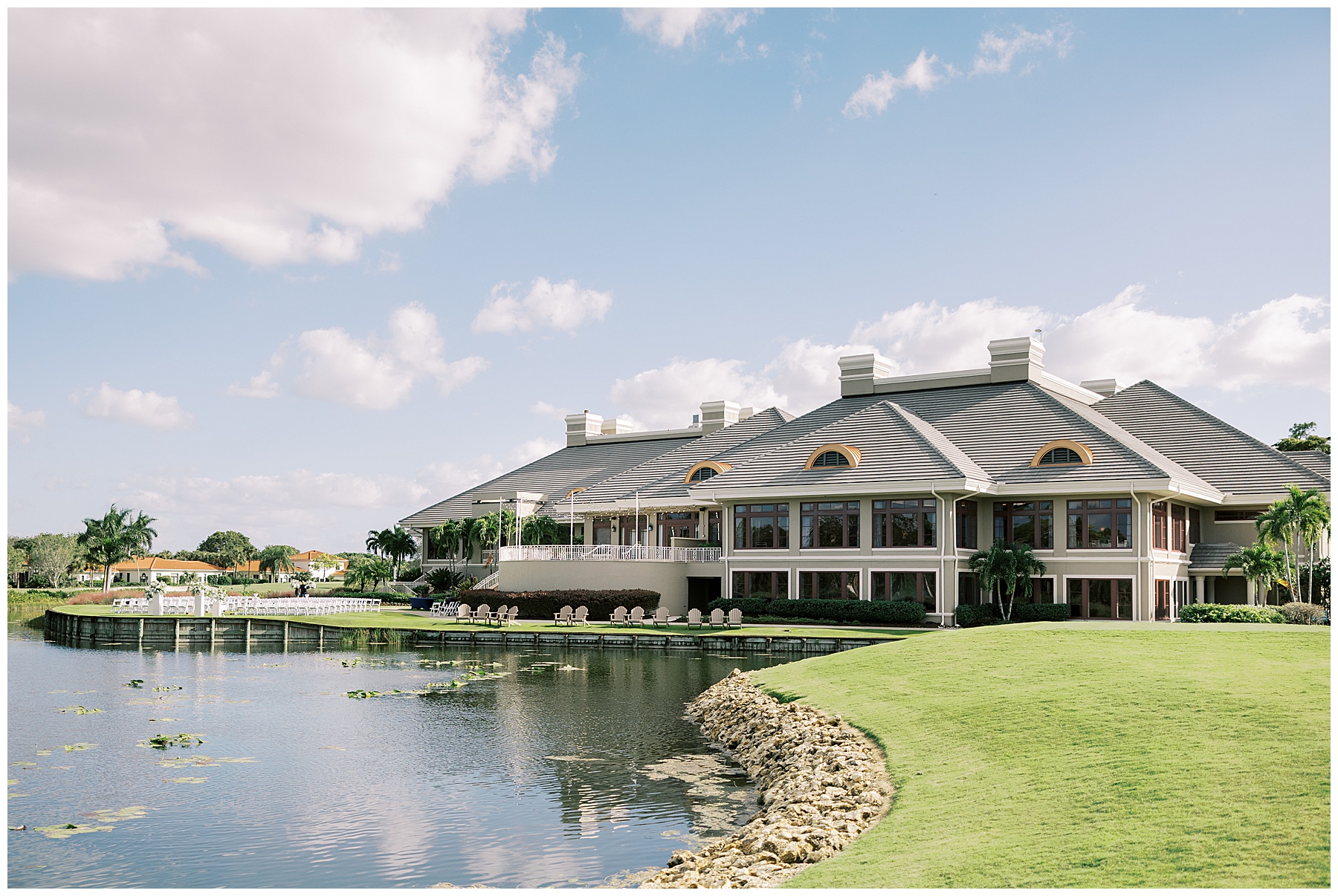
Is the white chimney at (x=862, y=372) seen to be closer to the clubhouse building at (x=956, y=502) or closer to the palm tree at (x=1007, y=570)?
the clubhouse building at (x=956, y=502)

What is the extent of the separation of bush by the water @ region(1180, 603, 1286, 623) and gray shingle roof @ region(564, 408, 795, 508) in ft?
77.1

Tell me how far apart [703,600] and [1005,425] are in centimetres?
1444

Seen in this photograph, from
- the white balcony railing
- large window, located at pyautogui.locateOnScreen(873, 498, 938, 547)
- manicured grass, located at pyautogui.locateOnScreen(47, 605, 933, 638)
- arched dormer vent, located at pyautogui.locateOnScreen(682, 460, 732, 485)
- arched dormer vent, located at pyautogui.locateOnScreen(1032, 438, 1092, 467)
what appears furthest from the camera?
arched dormer vent, located at pyautogui.locateOnScreen(682, 460, 732, 485)

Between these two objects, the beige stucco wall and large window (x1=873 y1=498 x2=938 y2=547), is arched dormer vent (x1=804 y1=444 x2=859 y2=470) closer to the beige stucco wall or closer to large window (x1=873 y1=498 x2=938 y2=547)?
large window (x1=873 y1=498 x2=938 y2=547)

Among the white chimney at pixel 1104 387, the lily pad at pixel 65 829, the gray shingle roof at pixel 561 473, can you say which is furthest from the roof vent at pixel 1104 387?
the lily pad at pixel 65 829

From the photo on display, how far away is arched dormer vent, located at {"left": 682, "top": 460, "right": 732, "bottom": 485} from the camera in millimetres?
Answer: 50219

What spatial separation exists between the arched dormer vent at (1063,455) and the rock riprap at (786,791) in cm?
2340

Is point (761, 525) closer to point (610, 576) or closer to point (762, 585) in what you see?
point (762, 585)

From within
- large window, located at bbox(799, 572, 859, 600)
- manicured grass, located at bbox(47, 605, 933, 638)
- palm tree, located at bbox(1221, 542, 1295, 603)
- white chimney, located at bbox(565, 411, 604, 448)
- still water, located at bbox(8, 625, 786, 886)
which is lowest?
still water, located at bbox(8, 625, 786, 886)

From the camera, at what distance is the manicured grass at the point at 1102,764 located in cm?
894

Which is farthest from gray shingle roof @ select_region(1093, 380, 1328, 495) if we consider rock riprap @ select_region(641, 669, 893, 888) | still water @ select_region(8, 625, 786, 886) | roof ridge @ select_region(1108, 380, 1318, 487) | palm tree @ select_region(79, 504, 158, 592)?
palm tree @ select_region(79, 504, 158, 592)

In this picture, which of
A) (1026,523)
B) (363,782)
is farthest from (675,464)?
(363,782)

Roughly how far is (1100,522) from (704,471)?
17653 mm

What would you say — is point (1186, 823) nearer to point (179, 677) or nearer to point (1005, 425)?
point (179, 677)
